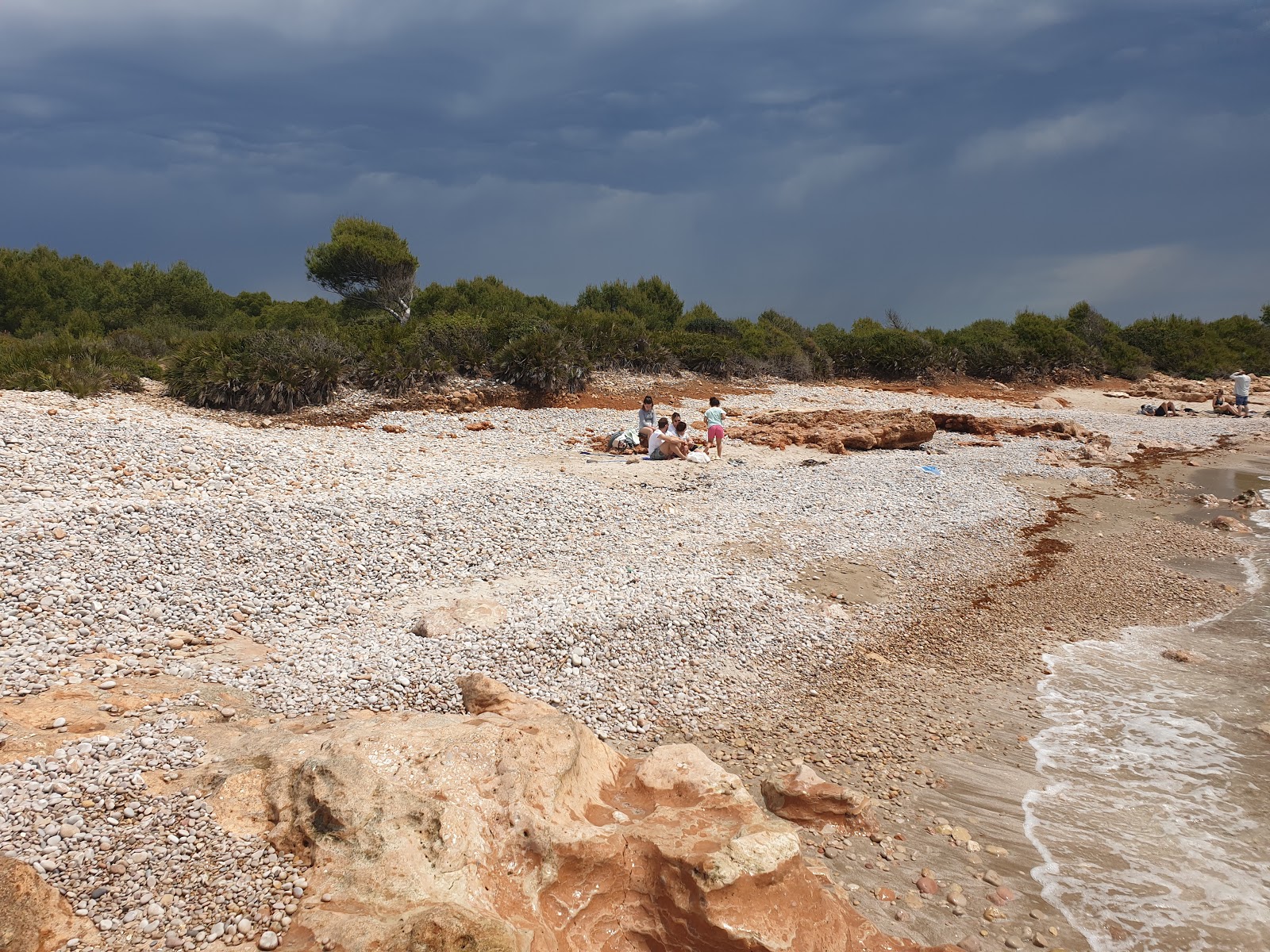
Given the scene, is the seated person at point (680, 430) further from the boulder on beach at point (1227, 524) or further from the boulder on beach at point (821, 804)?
the boulder on beach at point (821, 804)

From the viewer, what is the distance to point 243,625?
26.7ft

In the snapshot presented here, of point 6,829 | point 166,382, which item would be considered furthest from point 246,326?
point 6,829

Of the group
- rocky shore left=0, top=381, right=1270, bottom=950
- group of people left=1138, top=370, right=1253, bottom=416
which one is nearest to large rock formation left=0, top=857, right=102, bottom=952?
rocky shore left=0, top=381, right=1270, bottom=950

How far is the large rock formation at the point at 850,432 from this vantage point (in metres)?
20.3

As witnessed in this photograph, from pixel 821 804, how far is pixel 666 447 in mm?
12114

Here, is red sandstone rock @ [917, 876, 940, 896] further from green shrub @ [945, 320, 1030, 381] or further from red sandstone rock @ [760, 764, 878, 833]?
green shrub @ [945, 320, 1030, 381]

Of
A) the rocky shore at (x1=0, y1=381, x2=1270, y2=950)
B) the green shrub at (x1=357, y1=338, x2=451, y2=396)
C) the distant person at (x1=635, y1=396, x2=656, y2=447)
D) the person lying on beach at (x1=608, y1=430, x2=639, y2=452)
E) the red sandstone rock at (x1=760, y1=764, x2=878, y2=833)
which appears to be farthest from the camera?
the green shrub at (x1=357, y1=338, x2=451, y2=396)

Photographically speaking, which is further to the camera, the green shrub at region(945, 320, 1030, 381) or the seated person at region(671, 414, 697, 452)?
the green shrub at region(945, 320, 1030, 381)

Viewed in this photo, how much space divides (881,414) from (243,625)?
18.6 m

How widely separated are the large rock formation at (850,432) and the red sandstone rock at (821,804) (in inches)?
585

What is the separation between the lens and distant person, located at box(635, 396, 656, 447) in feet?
58.3

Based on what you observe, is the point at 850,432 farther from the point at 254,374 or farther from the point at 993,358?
the point at 993,358

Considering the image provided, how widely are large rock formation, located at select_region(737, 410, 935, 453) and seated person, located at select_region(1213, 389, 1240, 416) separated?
68.4 ft

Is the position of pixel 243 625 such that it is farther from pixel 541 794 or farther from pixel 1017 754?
pixel 1017 754
